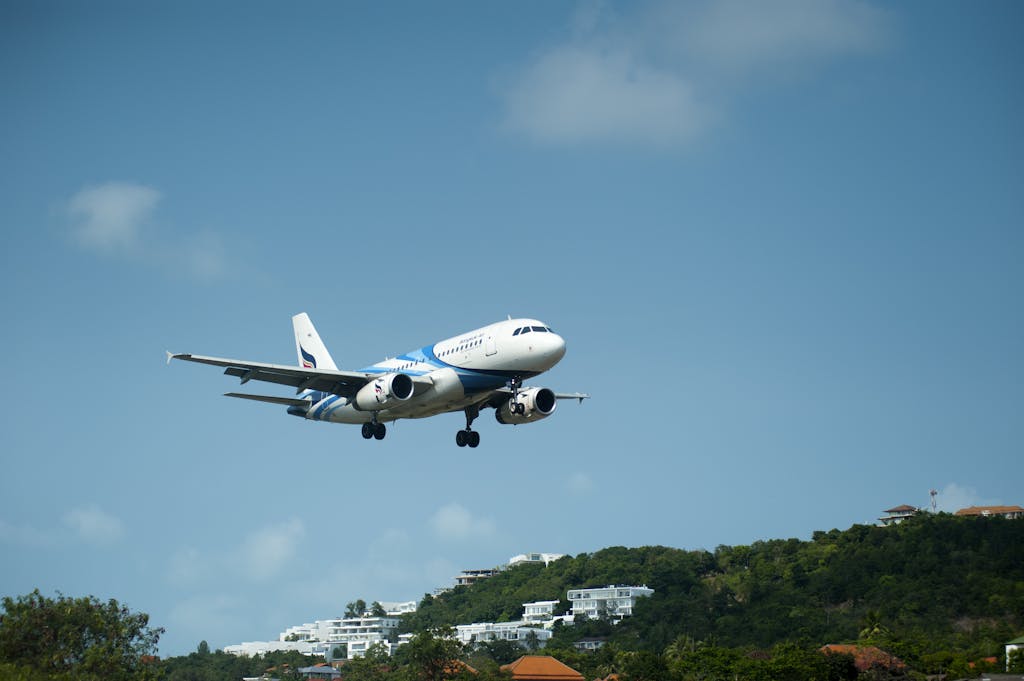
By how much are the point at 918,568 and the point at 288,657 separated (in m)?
97.6

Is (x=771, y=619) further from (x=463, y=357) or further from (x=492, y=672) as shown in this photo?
(x=463, y=357)

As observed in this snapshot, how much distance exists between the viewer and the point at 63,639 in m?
70.2

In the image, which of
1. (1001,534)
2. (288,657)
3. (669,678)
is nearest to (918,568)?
(1001,534)

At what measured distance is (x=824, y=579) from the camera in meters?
146

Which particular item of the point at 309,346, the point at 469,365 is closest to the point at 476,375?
the point at 469,365

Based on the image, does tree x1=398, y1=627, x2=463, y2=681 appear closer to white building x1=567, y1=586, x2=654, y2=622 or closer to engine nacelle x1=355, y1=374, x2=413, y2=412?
engine nacelle x1=355, y1=374, x2=413, y2=412

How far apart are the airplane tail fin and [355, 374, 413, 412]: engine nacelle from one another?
49.9 ft

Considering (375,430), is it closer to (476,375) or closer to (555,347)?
(476,375)

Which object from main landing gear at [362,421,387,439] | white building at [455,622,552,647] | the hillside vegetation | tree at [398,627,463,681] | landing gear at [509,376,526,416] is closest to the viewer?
landing gear at [509,376,526,416]

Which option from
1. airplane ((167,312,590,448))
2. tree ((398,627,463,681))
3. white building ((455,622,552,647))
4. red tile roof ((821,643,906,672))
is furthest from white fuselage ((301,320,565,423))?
white building ((455,622,552,647))

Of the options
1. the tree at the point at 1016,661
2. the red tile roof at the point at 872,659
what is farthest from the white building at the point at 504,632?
the tree at the point at 1016,661

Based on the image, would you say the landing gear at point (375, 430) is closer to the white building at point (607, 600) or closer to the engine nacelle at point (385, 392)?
the engine nacelle at point (385, 392)

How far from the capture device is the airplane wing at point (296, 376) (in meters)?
57.0

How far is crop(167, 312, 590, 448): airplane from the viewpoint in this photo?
54.8 metres
